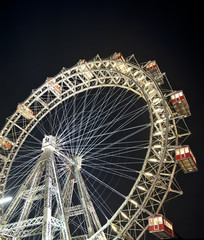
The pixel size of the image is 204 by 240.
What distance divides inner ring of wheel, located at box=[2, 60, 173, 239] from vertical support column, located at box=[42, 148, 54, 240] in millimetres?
2754

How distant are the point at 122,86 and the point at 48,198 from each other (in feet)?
32.9

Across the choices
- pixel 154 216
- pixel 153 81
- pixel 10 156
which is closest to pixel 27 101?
pixel 10 156

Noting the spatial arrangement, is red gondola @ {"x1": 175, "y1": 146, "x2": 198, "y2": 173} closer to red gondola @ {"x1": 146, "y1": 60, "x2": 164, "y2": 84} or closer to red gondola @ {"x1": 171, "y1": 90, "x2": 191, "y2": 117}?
red gondola @ {"x1": 171, "y1": 90, "x2": 191, "y2": 117}

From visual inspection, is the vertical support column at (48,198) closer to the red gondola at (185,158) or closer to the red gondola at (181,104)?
the red gondola at (185,158)

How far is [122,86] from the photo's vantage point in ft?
67.7

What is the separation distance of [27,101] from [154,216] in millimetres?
15657

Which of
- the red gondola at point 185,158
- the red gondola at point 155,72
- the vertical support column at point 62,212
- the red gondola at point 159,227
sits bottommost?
the red gondola at point 159,227

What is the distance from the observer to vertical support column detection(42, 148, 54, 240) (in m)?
14.1

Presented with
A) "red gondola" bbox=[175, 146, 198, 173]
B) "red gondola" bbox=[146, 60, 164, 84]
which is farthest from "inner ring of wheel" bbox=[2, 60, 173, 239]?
"red gondola" bbox=[175, 146, 198, 173]

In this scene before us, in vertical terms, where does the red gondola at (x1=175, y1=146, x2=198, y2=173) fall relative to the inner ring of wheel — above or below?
below

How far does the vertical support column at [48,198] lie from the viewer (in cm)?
1412

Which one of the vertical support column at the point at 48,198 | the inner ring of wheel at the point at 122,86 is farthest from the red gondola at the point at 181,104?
the vertical support column at the point at 48,198

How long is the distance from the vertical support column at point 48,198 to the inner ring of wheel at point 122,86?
2.75 m

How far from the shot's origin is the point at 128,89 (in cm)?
2031
